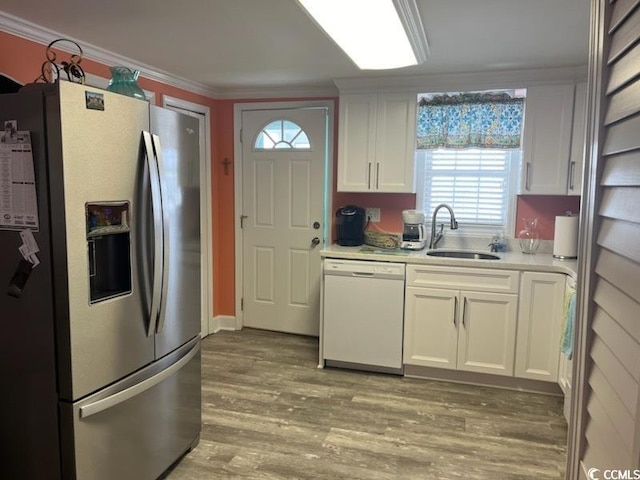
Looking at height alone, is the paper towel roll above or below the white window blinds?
below

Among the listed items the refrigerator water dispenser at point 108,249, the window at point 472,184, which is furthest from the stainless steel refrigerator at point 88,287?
the window at point 472,184

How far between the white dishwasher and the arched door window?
1.27 m

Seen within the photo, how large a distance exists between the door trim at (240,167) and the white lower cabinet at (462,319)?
3.95 ft

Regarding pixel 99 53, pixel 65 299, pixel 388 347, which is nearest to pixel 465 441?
pixel 388 347

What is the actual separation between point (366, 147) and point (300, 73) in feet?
2.51

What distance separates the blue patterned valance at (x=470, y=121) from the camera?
11.8ft

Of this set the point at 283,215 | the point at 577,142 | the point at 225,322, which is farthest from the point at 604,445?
the point at 225,322

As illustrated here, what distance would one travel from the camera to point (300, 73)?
362 centimetres

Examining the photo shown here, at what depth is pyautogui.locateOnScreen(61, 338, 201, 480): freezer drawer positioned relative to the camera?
185cm

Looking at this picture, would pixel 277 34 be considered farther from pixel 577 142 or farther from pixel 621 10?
pixel 577 142

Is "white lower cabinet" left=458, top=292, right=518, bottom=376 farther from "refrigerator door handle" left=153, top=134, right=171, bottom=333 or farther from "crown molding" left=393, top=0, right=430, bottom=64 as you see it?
"refrigerator door handle" left=153, top=134, right=171, bottom=333

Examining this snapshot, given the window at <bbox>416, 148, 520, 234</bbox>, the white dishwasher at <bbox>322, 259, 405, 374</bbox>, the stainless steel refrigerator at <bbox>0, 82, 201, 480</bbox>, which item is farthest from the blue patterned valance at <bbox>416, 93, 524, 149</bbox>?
the stainless steel refrigerator at <bbox>0, 82, 201, 480</bbox>

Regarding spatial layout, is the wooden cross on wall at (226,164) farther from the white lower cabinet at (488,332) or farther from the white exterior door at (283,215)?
the white lower cabinet at (488,332)

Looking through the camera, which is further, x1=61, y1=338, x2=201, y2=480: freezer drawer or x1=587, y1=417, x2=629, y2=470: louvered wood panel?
x1=61, y1=338, x2=201, y2=480: freezer drawer
